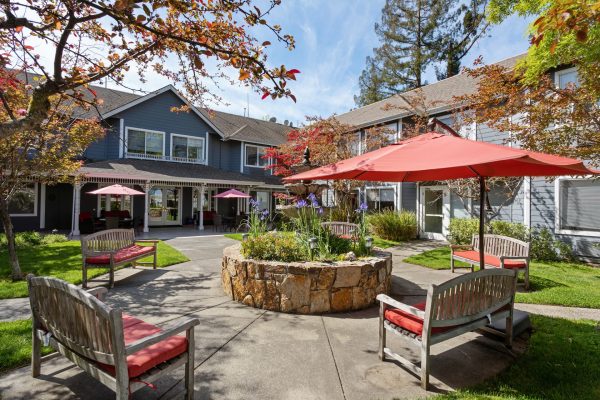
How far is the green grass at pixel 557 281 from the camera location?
5.56 m

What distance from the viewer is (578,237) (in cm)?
991

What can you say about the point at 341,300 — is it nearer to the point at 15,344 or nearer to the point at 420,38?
the point at 15,344

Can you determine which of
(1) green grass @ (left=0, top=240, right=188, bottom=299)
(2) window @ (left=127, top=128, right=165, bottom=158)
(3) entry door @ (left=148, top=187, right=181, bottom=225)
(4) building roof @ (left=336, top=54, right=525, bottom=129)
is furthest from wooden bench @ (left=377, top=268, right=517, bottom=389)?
(3) entry door @ (left=148, top=187, right=181, bottom=225)

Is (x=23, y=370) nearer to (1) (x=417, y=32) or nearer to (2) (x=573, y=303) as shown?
(2) (x=573, y=303)

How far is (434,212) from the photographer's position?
14.6 metres

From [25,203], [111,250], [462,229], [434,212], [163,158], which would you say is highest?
[163,158]

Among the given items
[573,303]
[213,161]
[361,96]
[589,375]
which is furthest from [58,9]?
[361,96]

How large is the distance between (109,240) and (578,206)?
13713 mm

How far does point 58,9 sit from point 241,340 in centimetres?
510

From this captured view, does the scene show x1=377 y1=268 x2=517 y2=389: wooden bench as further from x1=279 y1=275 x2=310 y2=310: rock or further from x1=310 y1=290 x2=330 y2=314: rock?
x1=279 y1=275 x2=310 y2=310: rock

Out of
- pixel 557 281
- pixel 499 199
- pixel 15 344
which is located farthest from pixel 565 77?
pixel 15 344

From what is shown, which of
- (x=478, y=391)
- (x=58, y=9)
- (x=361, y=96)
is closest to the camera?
(x=478, y=391)

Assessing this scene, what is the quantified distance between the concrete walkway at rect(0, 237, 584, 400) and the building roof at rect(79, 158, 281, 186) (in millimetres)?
11408

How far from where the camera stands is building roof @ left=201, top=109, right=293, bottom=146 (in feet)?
71.3
